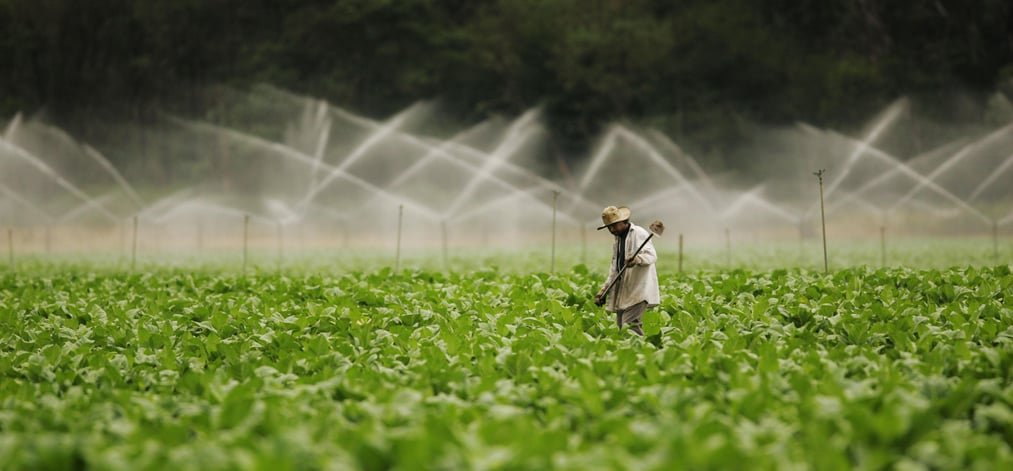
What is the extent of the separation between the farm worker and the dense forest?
43432mm

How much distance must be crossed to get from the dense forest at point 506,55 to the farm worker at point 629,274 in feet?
142

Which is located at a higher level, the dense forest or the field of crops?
the dense forest

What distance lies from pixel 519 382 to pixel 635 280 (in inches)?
101

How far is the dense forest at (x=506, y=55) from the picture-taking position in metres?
53.3

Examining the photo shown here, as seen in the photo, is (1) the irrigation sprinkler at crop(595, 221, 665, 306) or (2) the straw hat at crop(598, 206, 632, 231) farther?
(2) the straw hat at crop(598, 206, 632, 231)

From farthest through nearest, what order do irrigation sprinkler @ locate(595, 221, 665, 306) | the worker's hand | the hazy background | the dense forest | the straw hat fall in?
the dense forest
the hazy background
the worker's hand
the straw hat
irrigation sprinkler @ locate(595, 221, 665, 306)

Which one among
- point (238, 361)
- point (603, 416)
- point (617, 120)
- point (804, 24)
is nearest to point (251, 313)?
point (238, 361)

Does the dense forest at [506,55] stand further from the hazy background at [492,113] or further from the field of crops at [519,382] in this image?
the field of crops at [519,382]

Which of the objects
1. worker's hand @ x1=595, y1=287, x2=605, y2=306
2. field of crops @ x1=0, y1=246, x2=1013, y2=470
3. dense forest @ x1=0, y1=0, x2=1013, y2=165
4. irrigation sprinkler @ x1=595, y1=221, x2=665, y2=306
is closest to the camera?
field of crops @ x1=0, y1=246, x2=1013, y2=470

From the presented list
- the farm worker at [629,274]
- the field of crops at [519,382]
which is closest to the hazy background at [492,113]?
the field of crops at [519,382]

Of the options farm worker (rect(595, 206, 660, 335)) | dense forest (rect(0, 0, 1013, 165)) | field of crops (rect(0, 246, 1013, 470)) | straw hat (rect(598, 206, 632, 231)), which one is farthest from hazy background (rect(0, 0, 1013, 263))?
Answer: straw hat (rect(598, 206, 632, 231))

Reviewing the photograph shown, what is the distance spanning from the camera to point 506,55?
55188mm

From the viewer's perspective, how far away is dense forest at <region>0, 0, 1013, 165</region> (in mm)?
53312

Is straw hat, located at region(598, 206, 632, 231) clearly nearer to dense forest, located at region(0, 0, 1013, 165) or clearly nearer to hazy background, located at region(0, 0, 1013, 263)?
hazy background, located at region(0, 0, 1013, 263)
